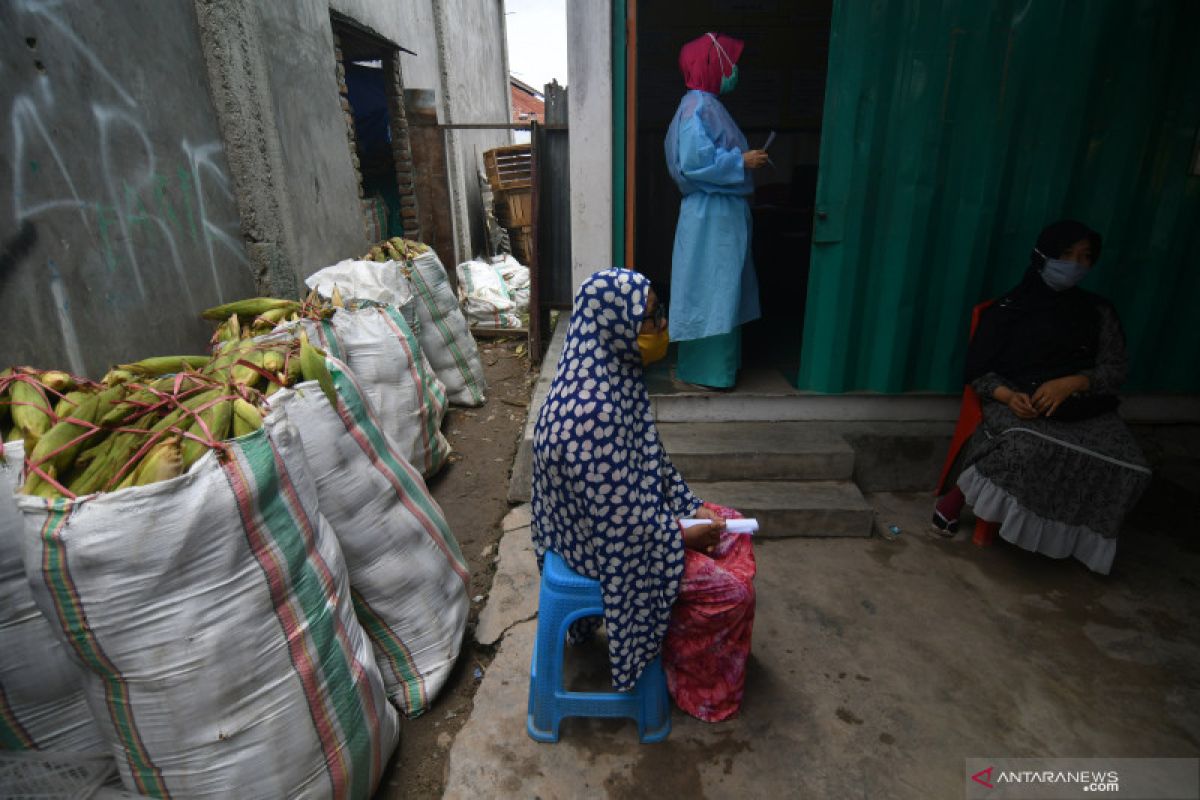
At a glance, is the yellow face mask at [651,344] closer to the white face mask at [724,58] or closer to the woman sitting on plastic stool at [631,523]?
the woman sitting on plastic stool at [631,523]

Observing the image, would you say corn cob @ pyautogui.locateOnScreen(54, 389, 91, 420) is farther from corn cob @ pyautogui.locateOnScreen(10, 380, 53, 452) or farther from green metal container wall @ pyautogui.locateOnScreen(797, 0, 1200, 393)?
green metal container wall @ pyautogui.locateOnScreen(797, 0, 1200, 393)

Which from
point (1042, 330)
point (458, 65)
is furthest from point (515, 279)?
point (1042, 330)

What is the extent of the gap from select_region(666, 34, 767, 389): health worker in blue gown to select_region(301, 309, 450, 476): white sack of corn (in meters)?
1.58

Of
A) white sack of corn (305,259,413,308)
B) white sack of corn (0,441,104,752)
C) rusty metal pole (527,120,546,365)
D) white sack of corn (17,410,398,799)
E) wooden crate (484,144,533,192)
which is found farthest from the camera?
wooden crate (484,144,533,192)

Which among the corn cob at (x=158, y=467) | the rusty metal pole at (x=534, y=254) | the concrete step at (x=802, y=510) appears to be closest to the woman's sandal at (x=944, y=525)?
the concrete step at (x=802, y=510)

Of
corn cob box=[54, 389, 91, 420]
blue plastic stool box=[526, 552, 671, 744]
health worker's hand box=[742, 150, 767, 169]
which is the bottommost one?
blue plastic stool box=[526, 552, 671, 744]

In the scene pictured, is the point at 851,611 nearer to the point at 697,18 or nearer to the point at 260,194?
the point at 260,194

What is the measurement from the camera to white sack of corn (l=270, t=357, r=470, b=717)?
2035 millimetres

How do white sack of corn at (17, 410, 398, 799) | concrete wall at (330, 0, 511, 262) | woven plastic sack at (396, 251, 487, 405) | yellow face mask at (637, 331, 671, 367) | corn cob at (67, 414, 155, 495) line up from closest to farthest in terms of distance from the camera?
white sack of corn at (17, 410, 398, 799), corn cob at (67, 414, 155, 495), yellow face mask at (637, 331, 671, 367), woven plastic sack at (396, 251, 487, 405), concrete wall at (330, 0, 511, 262)

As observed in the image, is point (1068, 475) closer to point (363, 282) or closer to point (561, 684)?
point (561, 684)

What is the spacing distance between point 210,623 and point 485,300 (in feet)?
17.8

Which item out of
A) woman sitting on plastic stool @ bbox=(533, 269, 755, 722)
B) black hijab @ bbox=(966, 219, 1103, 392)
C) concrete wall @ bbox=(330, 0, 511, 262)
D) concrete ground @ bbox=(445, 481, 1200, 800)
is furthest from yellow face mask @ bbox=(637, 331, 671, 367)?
concrete wall @ bbox=(330, 0, 511, 262)

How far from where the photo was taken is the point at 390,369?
11.4ft

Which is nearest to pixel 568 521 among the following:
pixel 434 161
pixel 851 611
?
pixel 851 611
